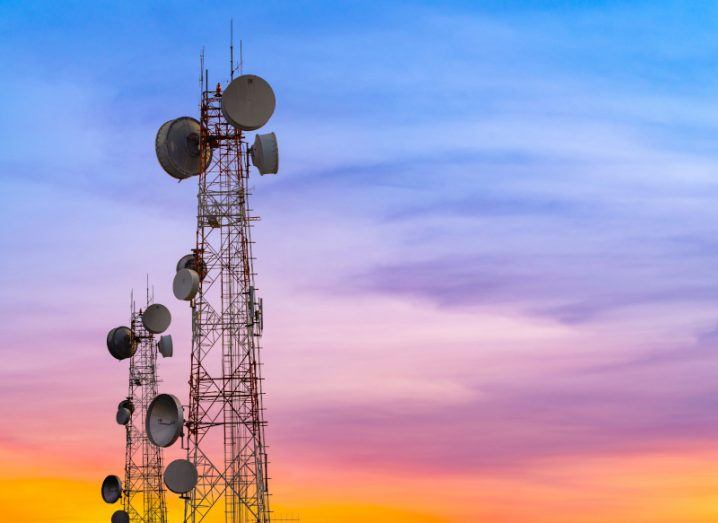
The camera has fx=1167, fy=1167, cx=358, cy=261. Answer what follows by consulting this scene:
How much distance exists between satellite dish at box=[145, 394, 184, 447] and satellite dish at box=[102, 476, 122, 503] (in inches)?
1100

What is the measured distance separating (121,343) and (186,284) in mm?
24912

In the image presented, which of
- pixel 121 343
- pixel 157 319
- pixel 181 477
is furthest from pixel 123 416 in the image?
pixel 181 477

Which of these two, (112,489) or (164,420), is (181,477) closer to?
(164,420)

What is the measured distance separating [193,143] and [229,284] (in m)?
7.60

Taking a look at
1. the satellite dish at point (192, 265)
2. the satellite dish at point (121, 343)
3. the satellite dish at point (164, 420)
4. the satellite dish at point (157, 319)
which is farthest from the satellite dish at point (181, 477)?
the satellite dish at point (121, 343)

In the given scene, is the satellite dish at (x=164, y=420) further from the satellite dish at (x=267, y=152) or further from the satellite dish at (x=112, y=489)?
the satellite dish at (x=112, y=489)

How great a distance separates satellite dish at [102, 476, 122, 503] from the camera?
82562 millimetres

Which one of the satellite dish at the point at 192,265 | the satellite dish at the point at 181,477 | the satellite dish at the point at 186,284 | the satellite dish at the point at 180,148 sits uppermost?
the satellite dish at the point at 180,148

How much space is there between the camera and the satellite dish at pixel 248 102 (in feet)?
185

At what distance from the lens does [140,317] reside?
80.6 meters

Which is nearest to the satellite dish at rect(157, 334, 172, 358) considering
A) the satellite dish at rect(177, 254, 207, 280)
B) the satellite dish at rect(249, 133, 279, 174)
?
the satellite dish at rect(177, 254, 207, 280)

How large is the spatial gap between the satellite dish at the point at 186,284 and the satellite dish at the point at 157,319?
49.1ft

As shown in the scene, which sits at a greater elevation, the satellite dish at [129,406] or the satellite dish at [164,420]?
the satellite dish at [129,406]

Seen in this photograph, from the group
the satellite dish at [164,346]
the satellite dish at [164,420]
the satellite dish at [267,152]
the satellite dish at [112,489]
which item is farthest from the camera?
the satellite dish at [112,489]
